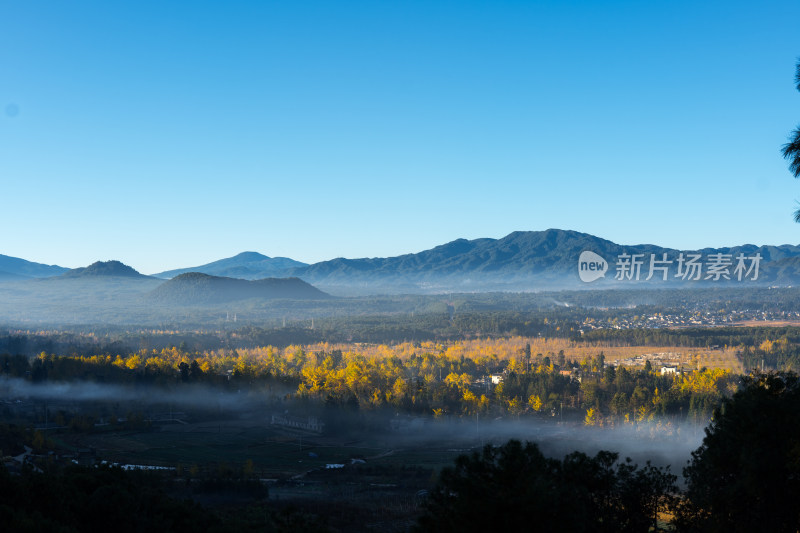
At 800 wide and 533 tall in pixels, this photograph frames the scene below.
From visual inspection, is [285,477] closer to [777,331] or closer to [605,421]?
[605,421]

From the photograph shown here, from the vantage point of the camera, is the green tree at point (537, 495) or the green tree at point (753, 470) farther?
the green tree at point (753, 470)

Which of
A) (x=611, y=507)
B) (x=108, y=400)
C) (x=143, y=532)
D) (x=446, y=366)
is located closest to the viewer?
(x=611, y=507)

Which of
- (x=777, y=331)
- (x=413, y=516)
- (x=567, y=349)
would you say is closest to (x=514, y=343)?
(x=567, y=349)

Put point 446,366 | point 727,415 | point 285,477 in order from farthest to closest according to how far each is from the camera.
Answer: point 446,366 → point 285,477 → point 727,415

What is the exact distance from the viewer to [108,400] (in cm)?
9400

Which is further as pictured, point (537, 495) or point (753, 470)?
point (753, 470)

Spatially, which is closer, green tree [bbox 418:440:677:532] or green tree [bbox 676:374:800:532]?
green tree [bbox 418:440:677:532]

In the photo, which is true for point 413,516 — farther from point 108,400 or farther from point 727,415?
point 108,400

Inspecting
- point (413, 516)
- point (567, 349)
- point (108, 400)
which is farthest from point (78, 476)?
point (567, 349)

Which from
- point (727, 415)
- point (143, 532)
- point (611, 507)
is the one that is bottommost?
point (143, 532)

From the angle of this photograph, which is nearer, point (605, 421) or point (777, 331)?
point (605, 421)

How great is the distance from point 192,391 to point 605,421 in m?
56.8

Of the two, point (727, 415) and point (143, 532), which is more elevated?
point (727, 415)

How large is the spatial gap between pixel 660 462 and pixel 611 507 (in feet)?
147
